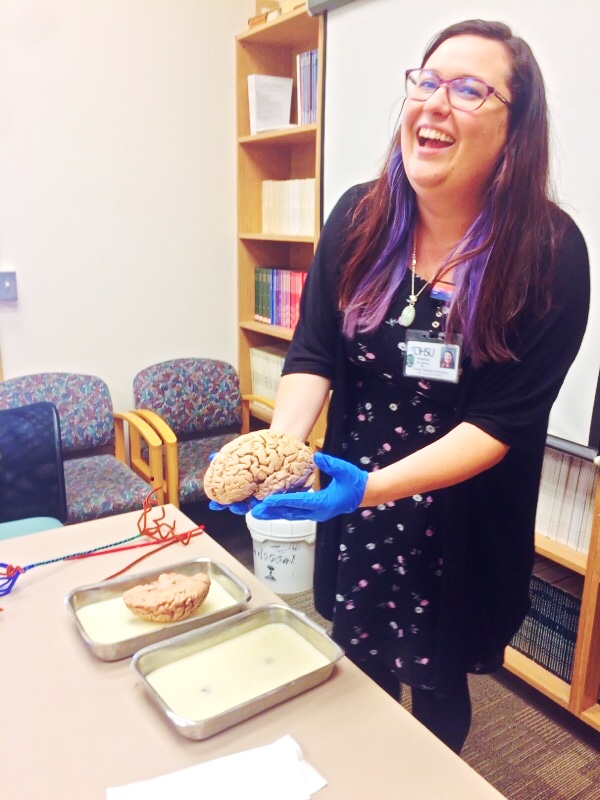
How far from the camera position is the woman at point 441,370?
44.1 inches

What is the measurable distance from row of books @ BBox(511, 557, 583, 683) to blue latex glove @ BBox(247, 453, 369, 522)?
4.47 ft

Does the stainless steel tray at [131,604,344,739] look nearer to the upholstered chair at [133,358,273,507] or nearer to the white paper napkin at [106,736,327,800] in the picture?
the white paper napkin at [106,736,327,800]

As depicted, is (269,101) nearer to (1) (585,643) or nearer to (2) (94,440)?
(2) (94,440)

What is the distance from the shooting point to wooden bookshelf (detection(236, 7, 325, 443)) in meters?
3.05

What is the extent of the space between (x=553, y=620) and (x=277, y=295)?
1931 millimetres

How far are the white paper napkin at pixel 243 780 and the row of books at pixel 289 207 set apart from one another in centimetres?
237

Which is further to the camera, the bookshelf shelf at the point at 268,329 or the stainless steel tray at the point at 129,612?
the bookshelf shelf at the point at 268,329

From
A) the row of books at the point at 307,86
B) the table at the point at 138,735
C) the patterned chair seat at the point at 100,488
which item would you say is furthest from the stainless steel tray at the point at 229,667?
the row of books at the point at 307,86

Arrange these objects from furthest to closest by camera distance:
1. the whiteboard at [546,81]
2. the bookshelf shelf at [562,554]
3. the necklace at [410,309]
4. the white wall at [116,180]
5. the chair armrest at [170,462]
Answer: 1. the white wall at [116,180]
2. the chair armrest at [170,462]
3. the bookshelf shelf at [562,554]
4. the whiteboard at [546,81]
5. the necklace at [410,309]

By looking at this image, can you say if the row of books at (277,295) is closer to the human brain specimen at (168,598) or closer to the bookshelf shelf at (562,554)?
the bookshelf shelf at (562,554)

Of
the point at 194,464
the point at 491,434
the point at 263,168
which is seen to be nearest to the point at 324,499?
the point at 491,434

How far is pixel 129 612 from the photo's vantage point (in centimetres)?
121

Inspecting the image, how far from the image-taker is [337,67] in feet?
8.43

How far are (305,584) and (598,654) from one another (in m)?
1.20
